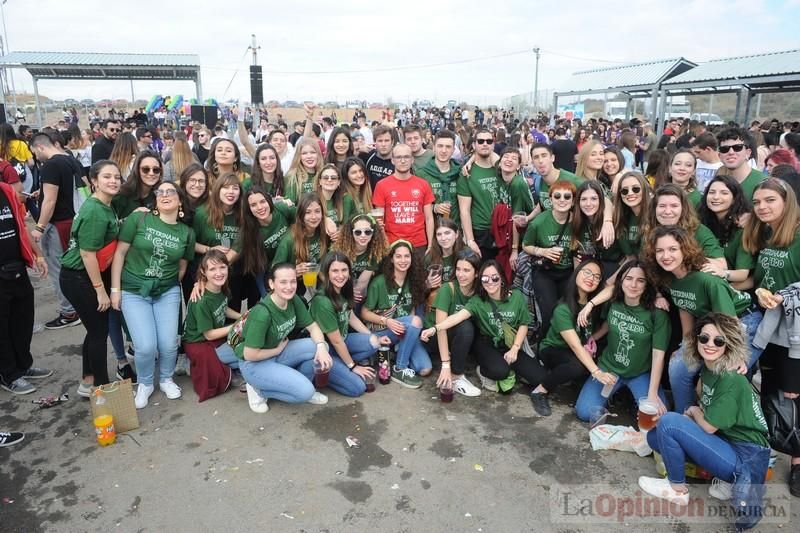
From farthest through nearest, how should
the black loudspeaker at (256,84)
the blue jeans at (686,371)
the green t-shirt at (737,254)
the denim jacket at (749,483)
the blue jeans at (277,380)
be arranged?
the black loudspeaker at (256,84), the blue jeans at (277,380), the green t-shirt at (737,254), the blue jeans at (686,371), the denim jacket at (749,483)

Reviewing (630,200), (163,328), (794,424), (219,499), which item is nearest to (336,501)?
(219,499)

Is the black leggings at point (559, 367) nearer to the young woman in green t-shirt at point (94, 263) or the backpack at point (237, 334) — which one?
the backpack at point (237, 334)

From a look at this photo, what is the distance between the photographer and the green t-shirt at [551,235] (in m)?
4.62

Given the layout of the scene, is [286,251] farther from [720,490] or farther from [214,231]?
[720,490]

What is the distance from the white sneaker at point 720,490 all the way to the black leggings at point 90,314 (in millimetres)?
4326

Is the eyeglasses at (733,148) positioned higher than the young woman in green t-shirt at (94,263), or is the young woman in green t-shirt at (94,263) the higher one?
the eyeglasses at (733,148)

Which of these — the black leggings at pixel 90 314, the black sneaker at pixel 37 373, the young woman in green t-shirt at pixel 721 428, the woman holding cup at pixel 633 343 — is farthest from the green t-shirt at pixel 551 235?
the black sneaker at pixel 37 373

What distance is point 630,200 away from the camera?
418cm

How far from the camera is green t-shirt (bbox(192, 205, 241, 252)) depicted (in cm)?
462

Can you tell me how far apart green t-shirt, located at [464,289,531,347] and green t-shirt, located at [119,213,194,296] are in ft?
8.13

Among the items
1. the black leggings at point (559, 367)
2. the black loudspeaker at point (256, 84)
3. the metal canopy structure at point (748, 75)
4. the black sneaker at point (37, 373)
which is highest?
the metal canopy structure at point (748, 75)

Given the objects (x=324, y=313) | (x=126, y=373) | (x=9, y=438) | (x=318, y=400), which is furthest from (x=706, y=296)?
(x=9, y=438)

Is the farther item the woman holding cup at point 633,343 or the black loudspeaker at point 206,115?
the black loudspeaker at point 206,115

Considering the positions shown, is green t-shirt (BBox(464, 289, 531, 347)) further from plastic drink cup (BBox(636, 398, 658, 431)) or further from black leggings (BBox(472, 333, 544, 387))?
plastic drink cup (BBox(636, 398, 658, 431))
